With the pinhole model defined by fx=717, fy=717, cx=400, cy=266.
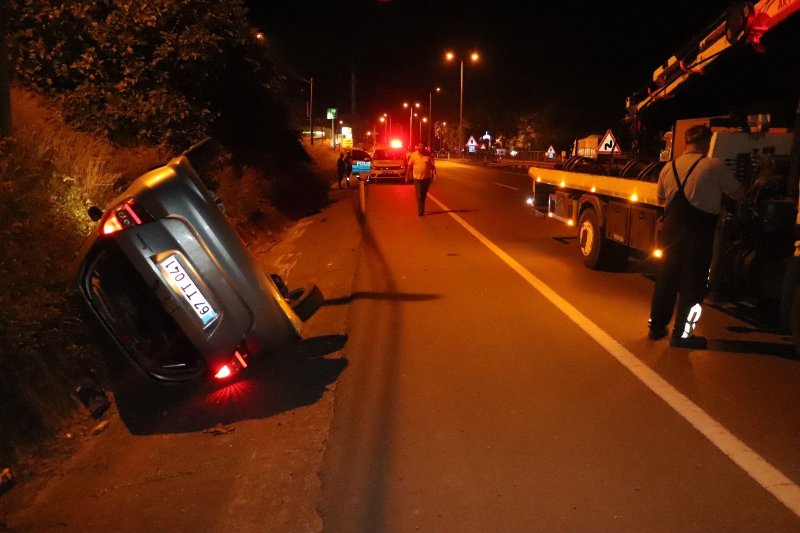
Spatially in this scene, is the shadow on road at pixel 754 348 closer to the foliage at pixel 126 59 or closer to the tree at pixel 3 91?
the tree at pixel 3 91

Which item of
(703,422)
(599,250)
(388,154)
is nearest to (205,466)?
(703,422)

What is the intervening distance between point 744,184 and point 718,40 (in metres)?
2.58

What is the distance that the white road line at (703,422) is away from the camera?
13.3 feet

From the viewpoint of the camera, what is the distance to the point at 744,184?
701 cm

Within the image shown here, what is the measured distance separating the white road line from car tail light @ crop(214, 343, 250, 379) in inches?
122

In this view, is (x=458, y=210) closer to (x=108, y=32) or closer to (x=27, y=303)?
(x=108, y=32)

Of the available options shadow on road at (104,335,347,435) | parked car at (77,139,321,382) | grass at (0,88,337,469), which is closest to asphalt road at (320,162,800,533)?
shadow on road at (104,335,347,435)

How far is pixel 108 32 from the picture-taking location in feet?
41.4

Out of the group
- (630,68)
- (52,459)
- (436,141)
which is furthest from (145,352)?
(436,141)

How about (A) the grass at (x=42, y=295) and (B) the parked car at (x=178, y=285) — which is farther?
(A) the grass at (x=42, y=295)

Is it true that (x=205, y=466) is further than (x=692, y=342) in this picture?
No

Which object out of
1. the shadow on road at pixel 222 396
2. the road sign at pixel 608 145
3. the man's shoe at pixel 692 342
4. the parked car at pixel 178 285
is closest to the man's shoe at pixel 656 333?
the man's shoe at pixel 692 342

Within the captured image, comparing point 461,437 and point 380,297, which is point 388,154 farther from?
point 461,437

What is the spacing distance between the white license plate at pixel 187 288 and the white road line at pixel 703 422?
3378mm
